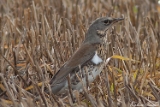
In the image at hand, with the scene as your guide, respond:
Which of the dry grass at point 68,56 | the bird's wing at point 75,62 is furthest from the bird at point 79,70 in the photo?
the dry grass at point 68,56

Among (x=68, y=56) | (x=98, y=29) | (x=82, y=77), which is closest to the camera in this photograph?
(x=82, y=77)

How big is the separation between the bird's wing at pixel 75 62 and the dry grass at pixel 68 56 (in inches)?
5.3

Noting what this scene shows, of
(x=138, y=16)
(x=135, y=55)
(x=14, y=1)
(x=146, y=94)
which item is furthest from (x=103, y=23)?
(x=14, y=1)

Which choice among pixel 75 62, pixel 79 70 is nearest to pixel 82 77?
pixel 79 70

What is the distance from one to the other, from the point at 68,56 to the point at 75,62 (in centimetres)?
68

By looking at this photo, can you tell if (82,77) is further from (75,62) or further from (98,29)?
(98,29)

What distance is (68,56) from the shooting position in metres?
6.45

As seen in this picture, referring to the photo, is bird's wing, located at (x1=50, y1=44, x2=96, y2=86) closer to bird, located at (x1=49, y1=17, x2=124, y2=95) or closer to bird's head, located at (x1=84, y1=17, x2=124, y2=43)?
bird, located at (x1=49, y1=17, x2=124, y2=95)

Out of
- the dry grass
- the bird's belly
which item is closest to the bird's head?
the dry grass

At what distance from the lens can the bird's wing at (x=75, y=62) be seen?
5664mm

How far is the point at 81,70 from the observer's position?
5.73 metres

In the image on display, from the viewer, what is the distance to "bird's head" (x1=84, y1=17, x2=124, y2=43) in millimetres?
6167

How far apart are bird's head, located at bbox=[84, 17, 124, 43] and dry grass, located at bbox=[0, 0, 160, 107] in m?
0.10

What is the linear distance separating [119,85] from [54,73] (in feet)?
2.53
